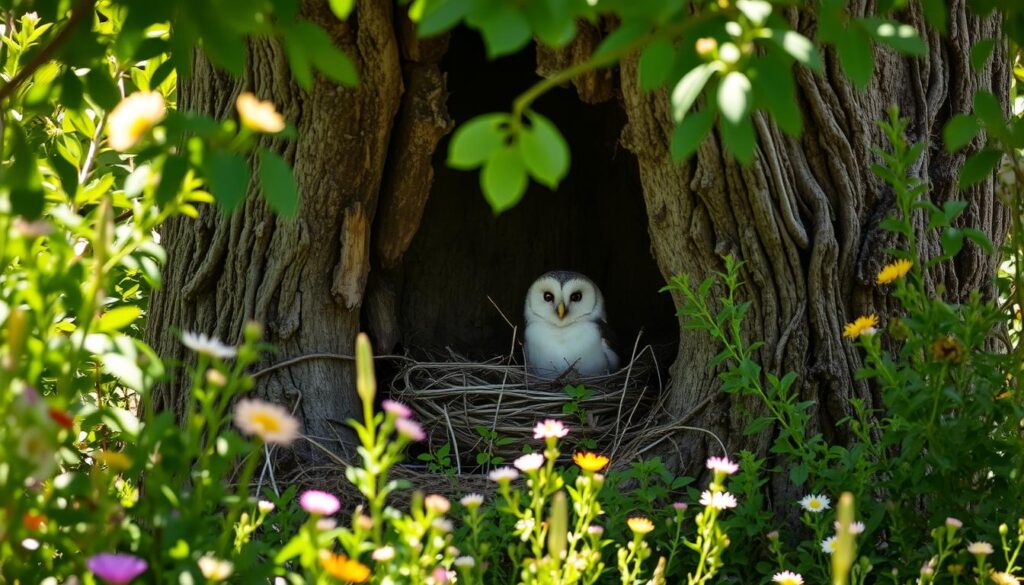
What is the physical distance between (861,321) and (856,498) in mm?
374

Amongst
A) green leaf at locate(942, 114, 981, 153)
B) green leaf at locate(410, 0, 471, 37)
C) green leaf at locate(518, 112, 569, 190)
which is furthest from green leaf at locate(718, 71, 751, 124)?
green leaf at locate(942, 114, 981, 153)

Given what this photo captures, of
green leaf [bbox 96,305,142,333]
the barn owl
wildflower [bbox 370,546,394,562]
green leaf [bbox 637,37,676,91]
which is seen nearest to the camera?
green leaf [bbox 637,37,676,91]

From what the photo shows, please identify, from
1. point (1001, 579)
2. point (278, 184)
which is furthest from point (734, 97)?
point (1001, 579)

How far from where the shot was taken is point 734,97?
140 centimetres

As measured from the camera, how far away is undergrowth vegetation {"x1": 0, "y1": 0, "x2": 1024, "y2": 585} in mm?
1514

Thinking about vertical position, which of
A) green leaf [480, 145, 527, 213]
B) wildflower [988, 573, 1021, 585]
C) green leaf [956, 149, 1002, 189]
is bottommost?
wildflower [988, 573, 1021, 585]

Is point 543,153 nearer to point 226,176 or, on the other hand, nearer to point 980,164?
point 226,176

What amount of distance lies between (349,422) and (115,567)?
17.7 inches

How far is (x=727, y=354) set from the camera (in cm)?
279

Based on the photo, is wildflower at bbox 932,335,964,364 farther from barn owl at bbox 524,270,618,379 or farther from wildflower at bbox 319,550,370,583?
barn owl at bbox 524,270,618,379

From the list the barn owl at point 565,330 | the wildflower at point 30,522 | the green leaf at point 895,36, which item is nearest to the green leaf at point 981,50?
the green leaf at point 895,36

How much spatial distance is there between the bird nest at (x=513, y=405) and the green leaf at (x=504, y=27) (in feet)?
7.87

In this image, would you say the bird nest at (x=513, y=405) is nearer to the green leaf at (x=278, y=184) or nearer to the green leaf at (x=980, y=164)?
the green leaf at (x=980, y=164)

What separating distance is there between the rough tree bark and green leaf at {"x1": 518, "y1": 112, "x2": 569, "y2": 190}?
5.91ft
